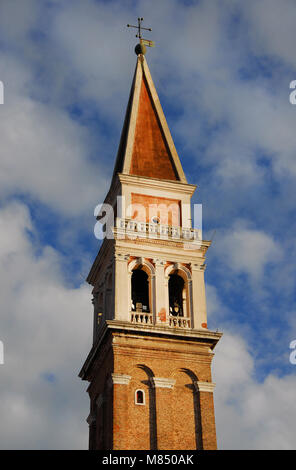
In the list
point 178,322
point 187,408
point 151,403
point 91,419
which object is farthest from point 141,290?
point 187,408

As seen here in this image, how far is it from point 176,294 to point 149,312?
2797 mm

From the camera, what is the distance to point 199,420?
44.0 metres

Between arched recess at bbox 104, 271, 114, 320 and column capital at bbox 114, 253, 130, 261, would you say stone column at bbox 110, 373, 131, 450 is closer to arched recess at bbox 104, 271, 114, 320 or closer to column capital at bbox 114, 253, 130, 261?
arched recess at bbox 104, 271, 114, 320

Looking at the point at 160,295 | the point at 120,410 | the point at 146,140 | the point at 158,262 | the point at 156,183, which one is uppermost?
the point at 146,140

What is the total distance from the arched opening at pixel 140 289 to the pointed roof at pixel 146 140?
6.50 m

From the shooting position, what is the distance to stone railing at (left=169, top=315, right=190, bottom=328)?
153ft

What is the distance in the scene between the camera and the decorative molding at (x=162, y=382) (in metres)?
44.3

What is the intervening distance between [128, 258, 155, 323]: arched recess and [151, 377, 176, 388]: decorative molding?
10.9 feet

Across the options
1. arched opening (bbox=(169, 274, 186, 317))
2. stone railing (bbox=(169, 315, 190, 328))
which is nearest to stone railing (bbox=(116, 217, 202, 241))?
arched opening (bbox=(169, 274, 186, 317))

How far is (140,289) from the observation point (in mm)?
49844

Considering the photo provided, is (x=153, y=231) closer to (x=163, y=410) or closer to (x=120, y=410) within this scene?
(x=163, y=410)

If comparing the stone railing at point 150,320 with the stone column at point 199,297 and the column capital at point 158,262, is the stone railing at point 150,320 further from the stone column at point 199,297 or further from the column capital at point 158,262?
the column capital at point 158,262

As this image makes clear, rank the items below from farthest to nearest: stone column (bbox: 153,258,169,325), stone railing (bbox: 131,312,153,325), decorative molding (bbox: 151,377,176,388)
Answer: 1. stone column (bbox: 153,258,169,325)
2. stone railing (bbox: 131,312,153,325)
3. decorative molding (bbox: 151,377,176,388)
